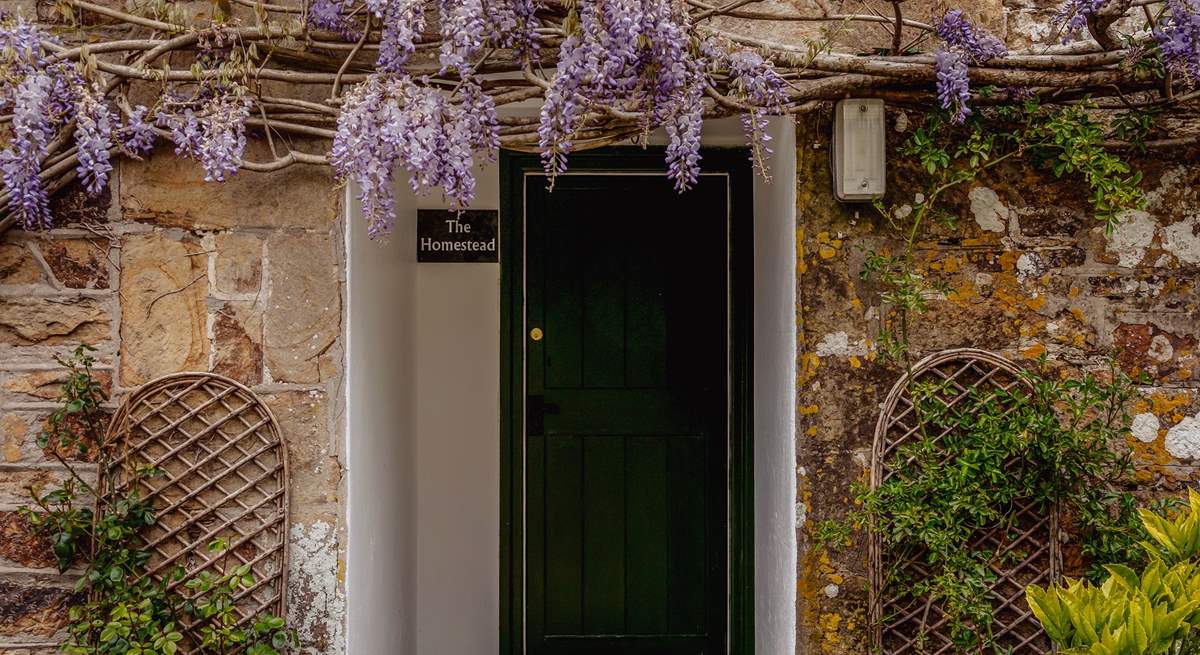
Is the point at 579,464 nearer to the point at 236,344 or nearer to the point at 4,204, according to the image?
the point at 236,344

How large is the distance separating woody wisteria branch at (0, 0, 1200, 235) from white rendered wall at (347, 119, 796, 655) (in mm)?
331

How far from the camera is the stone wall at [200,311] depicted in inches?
91.4

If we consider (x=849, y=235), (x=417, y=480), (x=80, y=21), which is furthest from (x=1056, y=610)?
(x=80, y=21)

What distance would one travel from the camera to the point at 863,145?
7.48 feet

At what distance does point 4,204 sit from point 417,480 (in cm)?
164

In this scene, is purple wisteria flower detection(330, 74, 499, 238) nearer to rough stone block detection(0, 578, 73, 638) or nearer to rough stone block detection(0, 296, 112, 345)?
rough stone block detection(0, 296, 112, 345)

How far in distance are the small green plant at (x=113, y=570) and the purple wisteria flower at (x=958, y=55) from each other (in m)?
2.18

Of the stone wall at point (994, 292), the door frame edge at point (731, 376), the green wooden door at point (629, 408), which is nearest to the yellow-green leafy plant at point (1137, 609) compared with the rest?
the stone wall at point (994, 292)

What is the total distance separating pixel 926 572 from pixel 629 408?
1.25 meters

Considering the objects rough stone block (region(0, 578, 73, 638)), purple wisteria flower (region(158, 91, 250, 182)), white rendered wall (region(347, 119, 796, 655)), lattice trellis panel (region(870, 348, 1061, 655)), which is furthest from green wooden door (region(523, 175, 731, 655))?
rough stone block (region(0, 578, 73, 638))

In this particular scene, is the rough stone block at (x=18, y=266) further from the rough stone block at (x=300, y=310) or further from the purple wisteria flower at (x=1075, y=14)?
the purple wisteria flower at (x=1075, y=14)

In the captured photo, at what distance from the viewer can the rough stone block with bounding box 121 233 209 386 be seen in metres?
2.32

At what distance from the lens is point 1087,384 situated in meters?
2.18

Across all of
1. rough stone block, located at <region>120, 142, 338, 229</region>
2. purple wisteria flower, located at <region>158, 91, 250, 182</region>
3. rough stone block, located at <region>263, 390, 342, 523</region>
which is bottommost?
rough stone block, located at <region>263, 390, 342, 523</region>
